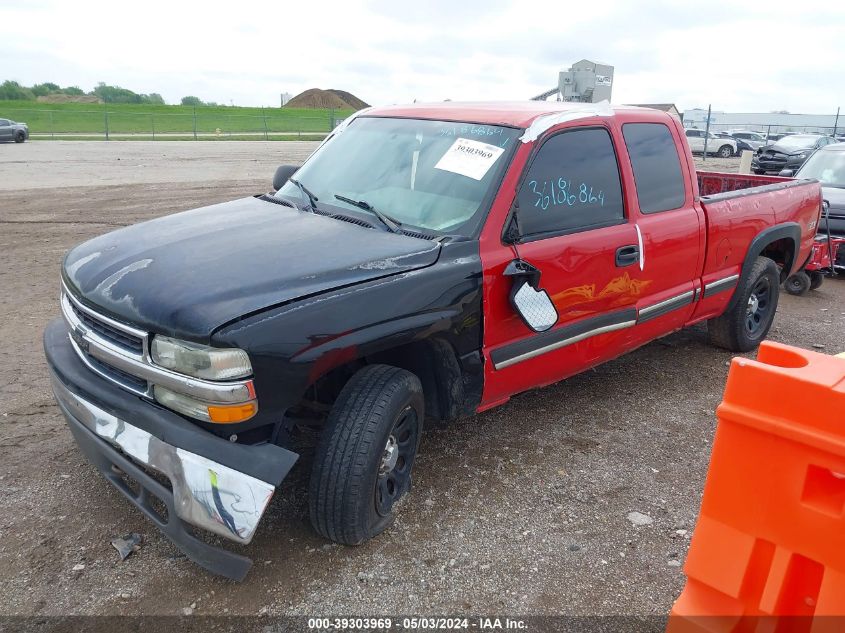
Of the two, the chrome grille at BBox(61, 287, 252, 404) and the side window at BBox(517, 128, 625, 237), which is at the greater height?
the side window at BBox(517, 128, 625, 237)

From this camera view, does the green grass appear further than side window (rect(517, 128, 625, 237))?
Yes

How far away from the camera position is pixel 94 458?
9.27 ft

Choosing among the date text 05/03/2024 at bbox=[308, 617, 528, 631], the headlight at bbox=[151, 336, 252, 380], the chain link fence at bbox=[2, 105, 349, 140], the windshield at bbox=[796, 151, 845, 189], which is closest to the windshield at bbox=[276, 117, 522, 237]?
the headlight at bbox=[151, 336, 252, 380]

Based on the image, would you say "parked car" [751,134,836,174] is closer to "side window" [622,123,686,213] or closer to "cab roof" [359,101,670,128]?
"side window" [622,123,686,213]

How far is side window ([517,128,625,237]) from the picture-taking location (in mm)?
3424

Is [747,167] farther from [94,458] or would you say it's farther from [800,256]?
[94,458]

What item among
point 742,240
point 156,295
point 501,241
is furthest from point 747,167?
point 156,295

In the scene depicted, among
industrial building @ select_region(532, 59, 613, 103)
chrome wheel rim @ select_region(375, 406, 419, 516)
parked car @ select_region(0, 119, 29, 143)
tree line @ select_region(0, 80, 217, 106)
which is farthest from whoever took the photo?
tree line @ select_region(0, 80, 217, 106)

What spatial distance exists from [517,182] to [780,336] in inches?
151

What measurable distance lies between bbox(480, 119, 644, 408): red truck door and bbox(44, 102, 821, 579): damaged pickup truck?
12mm

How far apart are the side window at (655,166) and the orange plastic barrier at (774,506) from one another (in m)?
2.13

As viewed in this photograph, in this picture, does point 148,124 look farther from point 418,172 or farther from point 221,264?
point 221,264

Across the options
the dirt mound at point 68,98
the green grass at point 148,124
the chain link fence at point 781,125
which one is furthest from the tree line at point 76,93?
the chain link fence at point 781,125

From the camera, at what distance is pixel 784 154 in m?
19.3
